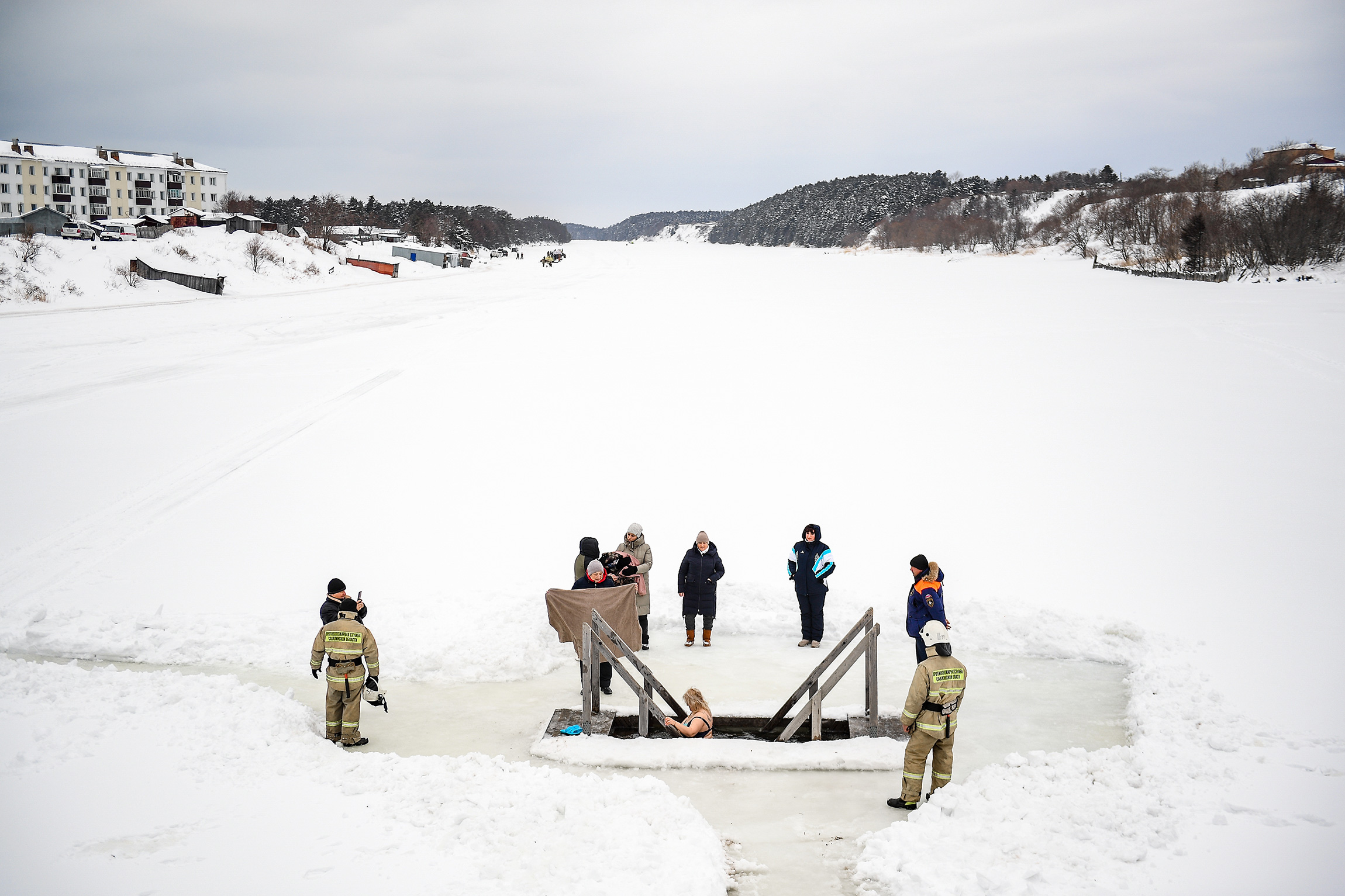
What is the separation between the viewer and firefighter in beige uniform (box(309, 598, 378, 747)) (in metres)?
7.67

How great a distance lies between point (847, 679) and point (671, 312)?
35130mm

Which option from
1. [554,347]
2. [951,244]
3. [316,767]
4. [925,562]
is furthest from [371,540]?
[951,244]

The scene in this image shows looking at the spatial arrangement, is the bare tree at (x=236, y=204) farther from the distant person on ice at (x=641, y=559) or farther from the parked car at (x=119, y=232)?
the distant person on ice at (x=641, y=559)

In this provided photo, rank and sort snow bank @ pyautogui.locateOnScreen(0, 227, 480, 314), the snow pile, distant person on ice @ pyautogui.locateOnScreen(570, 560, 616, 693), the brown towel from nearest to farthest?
the snow pile, the brown towel, distant person on ice @ pyautogui.locateOnScreen(570, 560, 616, 693), snow bank @ pyautogui.locateOnScreen(0, 227, 480, 314)

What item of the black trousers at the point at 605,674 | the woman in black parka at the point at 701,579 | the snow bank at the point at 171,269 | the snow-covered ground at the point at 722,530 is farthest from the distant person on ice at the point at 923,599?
the snow bank at the point at 171,269

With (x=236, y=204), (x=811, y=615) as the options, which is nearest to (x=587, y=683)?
(x=811, y=615)

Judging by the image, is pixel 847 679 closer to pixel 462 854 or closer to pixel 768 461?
pixel 462 854

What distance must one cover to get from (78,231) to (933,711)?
286 ft

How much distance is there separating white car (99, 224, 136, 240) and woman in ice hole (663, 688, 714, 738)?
7642 cm

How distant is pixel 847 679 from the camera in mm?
Answer: 9852

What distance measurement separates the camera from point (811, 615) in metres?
10.7

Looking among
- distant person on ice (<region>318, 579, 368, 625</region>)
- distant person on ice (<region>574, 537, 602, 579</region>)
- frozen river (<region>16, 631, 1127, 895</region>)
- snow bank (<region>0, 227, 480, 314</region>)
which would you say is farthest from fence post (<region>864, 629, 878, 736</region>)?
snow bank (<region>0, 227, 480, 314</region>)

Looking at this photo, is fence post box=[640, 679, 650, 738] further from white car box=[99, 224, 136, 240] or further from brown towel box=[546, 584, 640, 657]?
white car box=[99, 224, 136, 240]

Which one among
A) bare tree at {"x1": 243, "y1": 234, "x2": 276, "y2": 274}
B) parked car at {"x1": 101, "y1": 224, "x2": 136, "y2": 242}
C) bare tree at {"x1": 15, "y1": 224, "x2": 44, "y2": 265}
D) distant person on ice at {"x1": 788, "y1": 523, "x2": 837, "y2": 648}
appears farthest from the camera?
parked car at {"x1": 101, "y1": 224, "x2": 136, "y2": 242}
